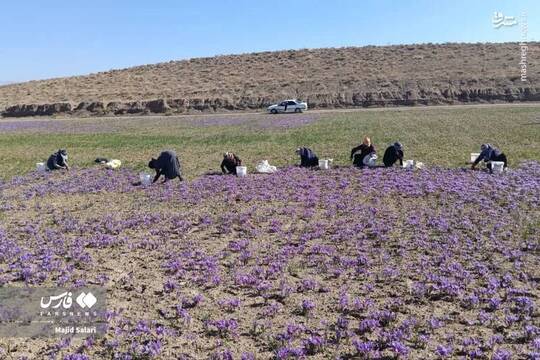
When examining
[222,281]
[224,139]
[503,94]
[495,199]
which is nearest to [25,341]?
[222,281]

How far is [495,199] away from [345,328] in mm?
8831

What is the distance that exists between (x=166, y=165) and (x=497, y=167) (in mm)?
11972

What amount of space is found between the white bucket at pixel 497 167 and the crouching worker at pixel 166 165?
446 inches

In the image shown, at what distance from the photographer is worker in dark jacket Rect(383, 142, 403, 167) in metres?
18.9

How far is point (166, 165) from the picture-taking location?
1738 centimetres

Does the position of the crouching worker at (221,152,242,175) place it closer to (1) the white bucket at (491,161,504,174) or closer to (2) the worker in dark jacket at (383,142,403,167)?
(2) the worker in dark jacket at (383,142,403,167)

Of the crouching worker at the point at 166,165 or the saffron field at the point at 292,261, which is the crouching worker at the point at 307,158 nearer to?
the saffron field at the point at 292,261

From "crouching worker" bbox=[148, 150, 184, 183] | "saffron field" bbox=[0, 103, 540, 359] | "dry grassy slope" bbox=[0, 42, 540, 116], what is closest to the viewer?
"saffron field" bbox=[0, 103, 540, 359]

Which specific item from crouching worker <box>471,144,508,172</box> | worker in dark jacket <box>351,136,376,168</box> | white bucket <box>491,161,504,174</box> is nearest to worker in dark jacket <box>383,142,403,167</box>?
worker in dark jacket <box>351,136,376,168</box>

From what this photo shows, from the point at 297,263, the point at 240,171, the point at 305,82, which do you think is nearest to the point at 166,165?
the point at 240,171

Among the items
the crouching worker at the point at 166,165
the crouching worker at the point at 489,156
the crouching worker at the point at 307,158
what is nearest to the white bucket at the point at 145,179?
the crouching worker at the point at 166,165

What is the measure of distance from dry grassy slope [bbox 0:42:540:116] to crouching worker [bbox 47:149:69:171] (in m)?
46.4

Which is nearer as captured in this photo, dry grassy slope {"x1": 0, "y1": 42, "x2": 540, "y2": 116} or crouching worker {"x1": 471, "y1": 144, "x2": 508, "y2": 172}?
crouching worker {"x1": 471, "y1": 144, "x2": 508, "y2": 172}

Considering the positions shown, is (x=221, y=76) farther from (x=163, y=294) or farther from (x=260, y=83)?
(x=163, y=294)
